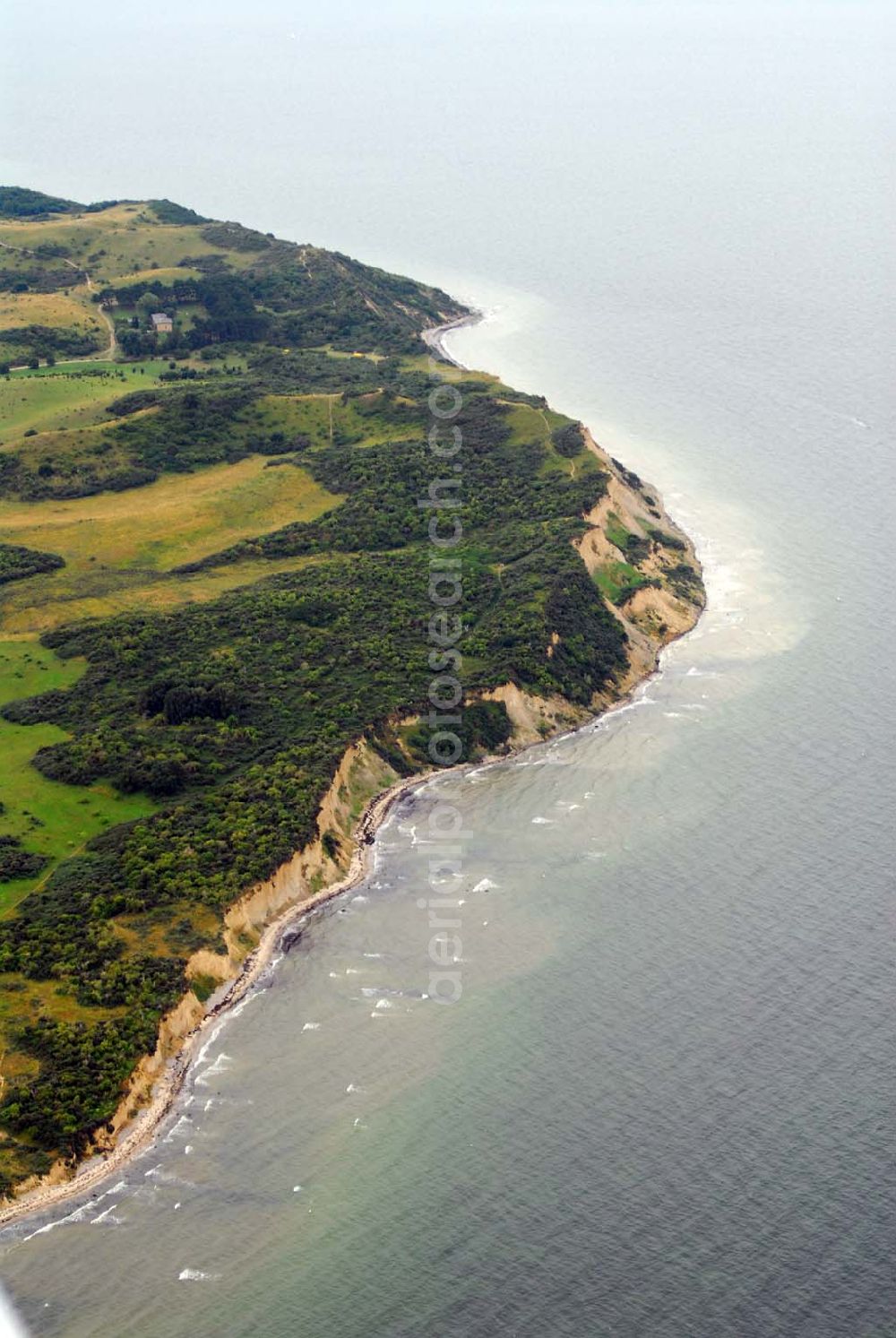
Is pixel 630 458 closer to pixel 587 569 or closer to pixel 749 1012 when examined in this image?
pixel 587 569

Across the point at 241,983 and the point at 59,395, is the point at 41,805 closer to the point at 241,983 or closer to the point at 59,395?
the point at 241,983

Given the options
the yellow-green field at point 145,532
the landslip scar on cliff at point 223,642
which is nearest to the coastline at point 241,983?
the landslip scar on cliff at point 223,642

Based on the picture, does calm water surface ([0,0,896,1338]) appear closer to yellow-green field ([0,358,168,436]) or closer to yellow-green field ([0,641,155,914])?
yellow-green field ([0,641,155,914])

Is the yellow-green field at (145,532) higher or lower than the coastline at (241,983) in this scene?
higher

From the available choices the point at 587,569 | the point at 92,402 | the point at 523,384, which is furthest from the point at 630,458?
the point at 92,402

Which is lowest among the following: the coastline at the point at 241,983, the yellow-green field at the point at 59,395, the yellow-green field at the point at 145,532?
the coastline at the point at 241,983

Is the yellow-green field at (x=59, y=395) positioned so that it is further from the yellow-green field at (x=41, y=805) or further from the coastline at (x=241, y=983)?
the coastline at (x=241, y=983)
